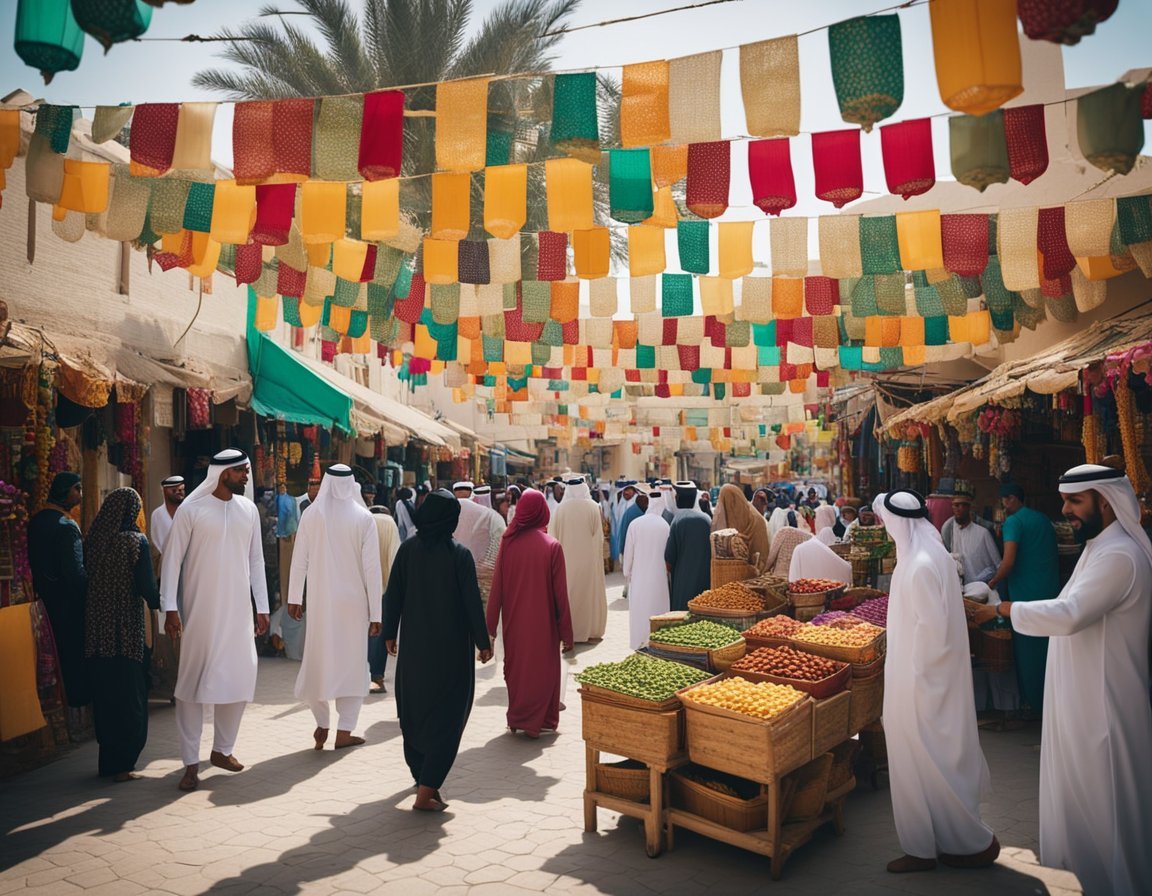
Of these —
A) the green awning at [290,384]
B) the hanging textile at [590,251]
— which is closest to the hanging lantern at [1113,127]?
the hanging textile at [590,251]

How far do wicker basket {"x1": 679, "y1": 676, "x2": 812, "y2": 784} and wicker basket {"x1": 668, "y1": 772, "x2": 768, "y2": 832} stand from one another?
134 mm

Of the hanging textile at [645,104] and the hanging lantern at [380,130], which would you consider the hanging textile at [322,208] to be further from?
the hanging textile at [645,104]

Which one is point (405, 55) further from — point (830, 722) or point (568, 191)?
point (830, 722)

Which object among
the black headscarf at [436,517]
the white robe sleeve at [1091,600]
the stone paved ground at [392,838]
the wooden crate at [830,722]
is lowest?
the stone paved ground at [392,838]

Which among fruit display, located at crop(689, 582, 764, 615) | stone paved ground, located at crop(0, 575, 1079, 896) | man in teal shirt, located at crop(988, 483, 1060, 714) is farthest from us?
man in teal shirt, located at crop(988, 483, 1060, 714)

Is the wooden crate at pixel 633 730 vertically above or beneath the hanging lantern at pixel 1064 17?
beneath

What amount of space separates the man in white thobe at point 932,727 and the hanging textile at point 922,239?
3.90m

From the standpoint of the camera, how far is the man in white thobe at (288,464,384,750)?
6379 millimetres

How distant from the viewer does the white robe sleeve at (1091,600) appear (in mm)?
3883

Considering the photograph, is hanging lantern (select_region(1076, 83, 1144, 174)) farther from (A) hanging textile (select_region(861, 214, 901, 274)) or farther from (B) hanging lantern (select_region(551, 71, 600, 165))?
(B) hanging lantern (select_region(551, 71, 600, 165))

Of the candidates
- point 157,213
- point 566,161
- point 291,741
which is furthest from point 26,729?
point 566,161

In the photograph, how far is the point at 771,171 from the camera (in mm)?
6379

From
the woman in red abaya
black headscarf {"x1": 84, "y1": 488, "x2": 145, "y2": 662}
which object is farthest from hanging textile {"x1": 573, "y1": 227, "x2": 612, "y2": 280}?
black headscarf {"x1": 84, "y1": 488, "x2": 145, "y2": 662}

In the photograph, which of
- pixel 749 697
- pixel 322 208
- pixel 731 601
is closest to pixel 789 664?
pixel 749 697
